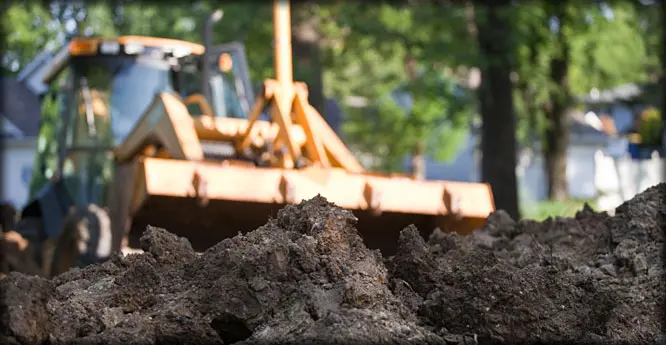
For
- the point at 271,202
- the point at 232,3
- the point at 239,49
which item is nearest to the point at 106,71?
the point at 239,49

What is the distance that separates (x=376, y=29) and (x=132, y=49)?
5.84m

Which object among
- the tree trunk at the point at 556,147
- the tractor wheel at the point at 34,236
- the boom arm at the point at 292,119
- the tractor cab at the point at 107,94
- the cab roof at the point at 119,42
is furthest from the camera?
the tree trunk at the point at 556,147

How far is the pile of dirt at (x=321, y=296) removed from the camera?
348 cm

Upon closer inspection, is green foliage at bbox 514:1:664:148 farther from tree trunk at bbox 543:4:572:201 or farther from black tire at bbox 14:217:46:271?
black tire at bbox 14:217:46:271

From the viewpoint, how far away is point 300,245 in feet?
12.3

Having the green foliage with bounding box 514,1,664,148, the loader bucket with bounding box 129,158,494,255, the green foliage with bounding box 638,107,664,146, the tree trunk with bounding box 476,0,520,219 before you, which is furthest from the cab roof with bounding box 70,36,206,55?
the green foliage with bounding box 638,107,664,146

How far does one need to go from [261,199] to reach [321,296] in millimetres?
3569

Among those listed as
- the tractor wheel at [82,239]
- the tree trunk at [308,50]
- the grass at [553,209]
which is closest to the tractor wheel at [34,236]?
the tractor wheel at [82,239]

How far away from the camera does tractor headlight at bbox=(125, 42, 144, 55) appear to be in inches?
380

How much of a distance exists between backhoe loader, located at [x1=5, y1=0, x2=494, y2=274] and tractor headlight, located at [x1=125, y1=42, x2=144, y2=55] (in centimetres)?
1

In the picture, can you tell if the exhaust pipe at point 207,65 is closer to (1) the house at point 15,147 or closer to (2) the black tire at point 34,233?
(2) the black tire at point 34,233

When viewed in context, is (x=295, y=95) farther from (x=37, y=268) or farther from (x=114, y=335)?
(x=114, y=335)

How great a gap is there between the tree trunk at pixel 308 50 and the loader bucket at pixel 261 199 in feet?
23.8

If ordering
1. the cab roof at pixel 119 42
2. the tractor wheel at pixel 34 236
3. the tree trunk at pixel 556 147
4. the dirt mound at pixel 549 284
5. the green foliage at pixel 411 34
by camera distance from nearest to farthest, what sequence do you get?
1. the dirt mound at pixel 549 284
2. the tractor wheel at pixel 34 236
3. the cab roof at pixel 119 42
4. the green foliage at pixel 411 34
5. the tree trunk at pixel 556 147
